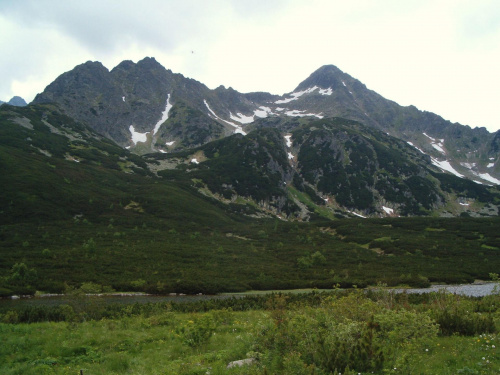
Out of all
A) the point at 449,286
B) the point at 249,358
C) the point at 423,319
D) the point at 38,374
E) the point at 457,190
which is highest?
the point at 457,190

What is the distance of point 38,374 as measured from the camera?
34.7 feet

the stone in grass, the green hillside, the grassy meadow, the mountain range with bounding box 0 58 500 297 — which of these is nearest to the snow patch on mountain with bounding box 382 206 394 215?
the mountain range with bounding box 0 58 500 297

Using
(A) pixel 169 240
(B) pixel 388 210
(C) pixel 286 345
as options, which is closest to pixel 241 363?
(C) pixel 286 345

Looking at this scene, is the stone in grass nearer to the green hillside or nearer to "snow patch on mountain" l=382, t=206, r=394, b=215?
the green hillside

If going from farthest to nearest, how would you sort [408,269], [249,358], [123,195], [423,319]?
[123,195]
[408,269]
[249,358]
[423,319]

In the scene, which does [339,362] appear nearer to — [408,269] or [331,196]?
[408,269]

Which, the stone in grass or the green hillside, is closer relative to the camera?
the stone in grass

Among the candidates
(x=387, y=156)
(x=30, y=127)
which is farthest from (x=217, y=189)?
(x=387, y=156)

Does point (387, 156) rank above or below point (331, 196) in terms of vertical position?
above

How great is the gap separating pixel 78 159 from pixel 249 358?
393 ft

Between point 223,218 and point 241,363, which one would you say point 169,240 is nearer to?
point 223,218

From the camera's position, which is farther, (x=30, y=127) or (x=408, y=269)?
(x=30, y=127)

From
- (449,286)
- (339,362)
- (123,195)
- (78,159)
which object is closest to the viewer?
(339,362)

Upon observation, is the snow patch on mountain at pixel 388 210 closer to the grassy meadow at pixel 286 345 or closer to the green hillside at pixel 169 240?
the green hillside at pixel 169 240
